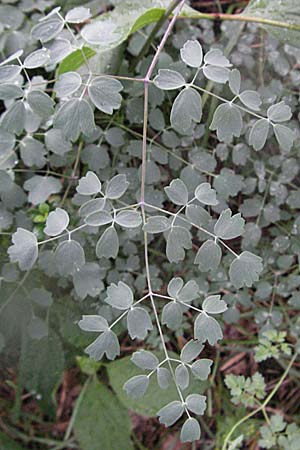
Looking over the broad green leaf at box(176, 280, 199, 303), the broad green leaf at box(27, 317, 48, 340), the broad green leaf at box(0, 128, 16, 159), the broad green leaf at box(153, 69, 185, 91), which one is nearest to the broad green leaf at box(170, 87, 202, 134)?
the broad green leaf at box(153, 69, 185, 91)

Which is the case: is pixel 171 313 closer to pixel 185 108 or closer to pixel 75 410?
pixel 185 108

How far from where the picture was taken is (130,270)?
1.18m

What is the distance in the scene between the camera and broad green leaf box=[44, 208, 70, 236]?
0.88 metres

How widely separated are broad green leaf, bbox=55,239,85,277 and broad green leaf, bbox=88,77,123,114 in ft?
0.70

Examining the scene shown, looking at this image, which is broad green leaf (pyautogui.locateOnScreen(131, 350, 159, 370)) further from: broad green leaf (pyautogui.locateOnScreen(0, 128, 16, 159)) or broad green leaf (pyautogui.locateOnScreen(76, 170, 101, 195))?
broad green leaf (pyautogui.locateOnScreen(0, 128, 16, 159))

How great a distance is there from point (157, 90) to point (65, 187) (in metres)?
0.29

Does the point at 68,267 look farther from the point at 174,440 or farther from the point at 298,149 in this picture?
the point at 174,440

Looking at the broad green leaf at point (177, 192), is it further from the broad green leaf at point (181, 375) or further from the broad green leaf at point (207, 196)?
the broad green leaf at point (181, 375)

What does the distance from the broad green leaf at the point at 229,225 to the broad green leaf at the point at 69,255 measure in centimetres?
22

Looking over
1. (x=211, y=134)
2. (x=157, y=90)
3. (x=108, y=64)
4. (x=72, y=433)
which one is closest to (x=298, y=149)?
(x=211, y=134)

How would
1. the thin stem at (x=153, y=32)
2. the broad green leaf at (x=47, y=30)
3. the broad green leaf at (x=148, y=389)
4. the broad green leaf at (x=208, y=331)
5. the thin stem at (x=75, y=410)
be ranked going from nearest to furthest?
the broad green leaf at (x=208, y=331) → the broad green leaf at (x=47, y=30) → the thin stem at (x=153, y=32) → the broad green leaf at (x=148, y=389) → the thin stem at (x=75, y=410)

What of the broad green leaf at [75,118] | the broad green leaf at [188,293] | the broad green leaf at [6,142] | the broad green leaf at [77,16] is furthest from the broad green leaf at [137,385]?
the broad green leaf at [77,16]

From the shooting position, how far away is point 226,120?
0.89 metres

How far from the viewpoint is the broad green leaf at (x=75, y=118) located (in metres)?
0.87
